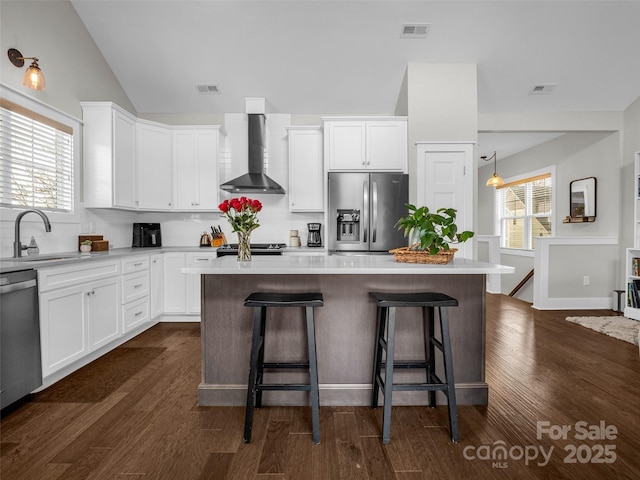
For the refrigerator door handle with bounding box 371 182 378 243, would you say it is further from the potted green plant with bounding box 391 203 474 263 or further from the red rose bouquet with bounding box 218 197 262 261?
the red rose bouquet with bounding box 218 197 262 261

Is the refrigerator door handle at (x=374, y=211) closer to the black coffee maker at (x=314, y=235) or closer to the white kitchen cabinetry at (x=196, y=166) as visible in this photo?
the black coffee maker at (x=314, y=235)

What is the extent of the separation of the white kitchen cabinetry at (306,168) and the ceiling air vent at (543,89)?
277cm

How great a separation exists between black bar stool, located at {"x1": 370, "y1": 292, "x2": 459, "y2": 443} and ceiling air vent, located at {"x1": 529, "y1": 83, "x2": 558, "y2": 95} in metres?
3.72

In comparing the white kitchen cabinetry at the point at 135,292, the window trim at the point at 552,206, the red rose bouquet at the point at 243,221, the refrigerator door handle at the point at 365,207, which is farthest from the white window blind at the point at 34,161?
the window trim at the point at 552,206

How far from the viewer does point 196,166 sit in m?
4.36

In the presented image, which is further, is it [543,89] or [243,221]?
[543,89]

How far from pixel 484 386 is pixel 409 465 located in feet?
2.89

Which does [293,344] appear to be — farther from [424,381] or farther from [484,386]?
[484,386]

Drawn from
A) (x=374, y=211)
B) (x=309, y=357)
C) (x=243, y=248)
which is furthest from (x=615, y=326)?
(x=243, y=248)

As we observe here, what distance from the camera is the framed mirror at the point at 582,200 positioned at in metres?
4.93

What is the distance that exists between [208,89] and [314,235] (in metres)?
2.34

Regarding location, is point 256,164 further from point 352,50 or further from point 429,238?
point 429,238

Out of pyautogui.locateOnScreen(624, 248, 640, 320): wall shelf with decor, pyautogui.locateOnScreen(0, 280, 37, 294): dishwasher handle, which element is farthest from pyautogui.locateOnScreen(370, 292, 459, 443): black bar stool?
pyautogui.locateOnScreen(624, 248, 640, 320): wall shelf with decor

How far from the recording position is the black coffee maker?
4.55 metres
